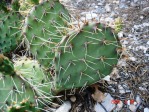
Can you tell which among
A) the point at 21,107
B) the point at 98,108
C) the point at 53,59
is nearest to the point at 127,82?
the point at 98,108

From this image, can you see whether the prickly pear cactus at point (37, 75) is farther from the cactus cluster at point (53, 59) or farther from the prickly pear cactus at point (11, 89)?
the prickly pear cactus at point (11, 89)

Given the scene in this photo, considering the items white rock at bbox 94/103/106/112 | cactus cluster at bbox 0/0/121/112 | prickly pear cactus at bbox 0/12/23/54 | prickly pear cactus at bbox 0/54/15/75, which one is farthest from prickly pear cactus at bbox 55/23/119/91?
prickly pear cactus at bbox 0/12/23/54

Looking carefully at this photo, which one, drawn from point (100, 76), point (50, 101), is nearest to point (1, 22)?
point (50, 101)

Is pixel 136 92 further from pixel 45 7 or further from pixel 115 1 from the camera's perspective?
pixel 115 1

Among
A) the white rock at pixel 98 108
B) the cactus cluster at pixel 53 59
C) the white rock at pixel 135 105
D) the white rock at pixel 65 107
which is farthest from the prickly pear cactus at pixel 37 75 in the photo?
the white rock at pixel 135 105

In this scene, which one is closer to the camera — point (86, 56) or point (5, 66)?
point (5, 66)

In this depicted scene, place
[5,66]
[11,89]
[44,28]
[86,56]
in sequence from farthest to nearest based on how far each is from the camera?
1. [44,28]
2. [86,56]
3. [11,89]
4. [5,66]

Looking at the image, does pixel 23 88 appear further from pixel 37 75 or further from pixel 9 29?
pixel 9 29
